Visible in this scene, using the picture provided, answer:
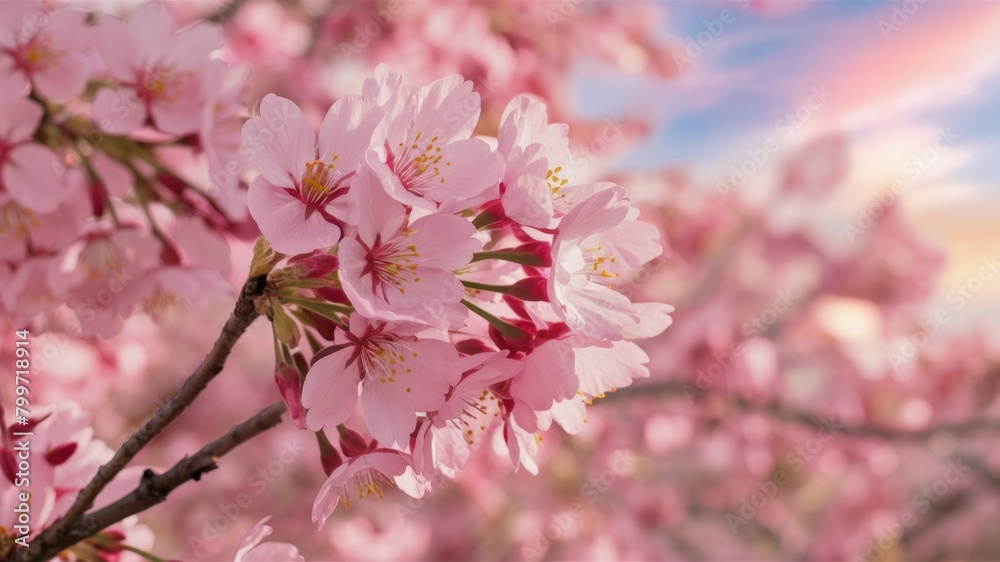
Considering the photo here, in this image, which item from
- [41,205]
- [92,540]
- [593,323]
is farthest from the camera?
[41,205]

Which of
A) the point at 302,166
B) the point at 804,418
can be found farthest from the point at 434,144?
the point at 804,418

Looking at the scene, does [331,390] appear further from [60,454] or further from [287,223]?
[60,454]

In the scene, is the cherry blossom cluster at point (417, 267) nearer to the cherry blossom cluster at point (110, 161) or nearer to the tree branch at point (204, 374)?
the tree branch at point (204, 374)

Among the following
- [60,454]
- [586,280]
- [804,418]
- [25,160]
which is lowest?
[804,418]

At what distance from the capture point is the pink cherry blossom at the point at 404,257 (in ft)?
1.32

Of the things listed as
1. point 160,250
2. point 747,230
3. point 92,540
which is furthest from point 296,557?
point 747,230

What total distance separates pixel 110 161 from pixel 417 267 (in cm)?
47

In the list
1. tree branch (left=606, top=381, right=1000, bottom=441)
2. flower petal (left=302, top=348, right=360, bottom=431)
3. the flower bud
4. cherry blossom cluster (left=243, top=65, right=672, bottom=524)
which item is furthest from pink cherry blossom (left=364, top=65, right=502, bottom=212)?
tree branch (left=606, top=381, right=1000, bottom=441)

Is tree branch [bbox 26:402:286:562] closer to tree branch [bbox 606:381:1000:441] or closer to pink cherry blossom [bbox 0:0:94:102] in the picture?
pink cherry blossom [bbox 0:0:94:102]

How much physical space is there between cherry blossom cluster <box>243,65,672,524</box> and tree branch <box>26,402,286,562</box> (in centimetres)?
3

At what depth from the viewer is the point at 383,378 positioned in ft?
1.44

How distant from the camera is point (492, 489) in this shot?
246cm

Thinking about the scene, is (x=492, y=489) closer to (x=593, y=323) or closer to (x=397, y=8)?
(x=397, y=8)

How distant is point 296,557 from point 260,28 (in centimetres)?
188
